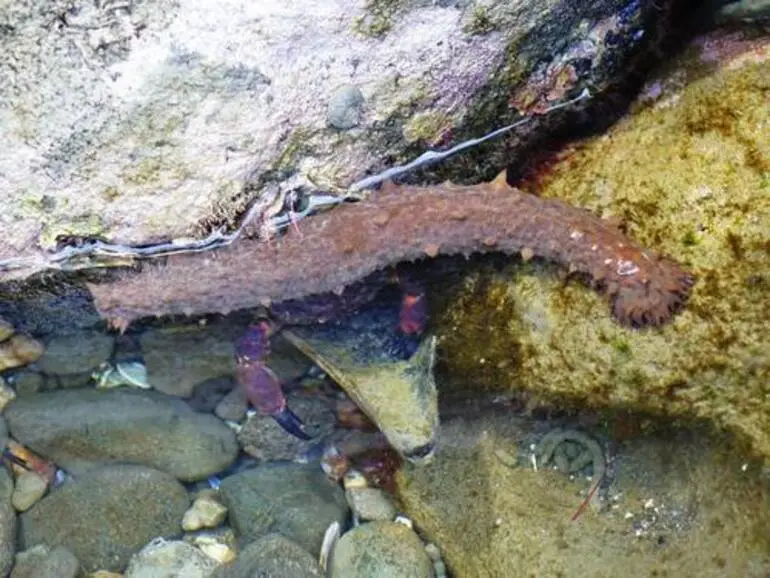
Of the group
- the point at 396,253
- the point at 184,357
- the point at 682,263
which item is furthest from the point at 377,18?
the point at 184,357

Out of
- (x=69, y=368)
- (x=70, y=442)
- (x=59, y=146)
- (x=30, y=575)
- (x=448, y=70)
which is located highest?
(x=59, y=146)

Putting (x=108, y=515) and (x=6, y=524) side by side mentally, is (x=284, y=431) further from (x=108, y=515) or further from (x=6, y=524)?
(x=6, y=524)

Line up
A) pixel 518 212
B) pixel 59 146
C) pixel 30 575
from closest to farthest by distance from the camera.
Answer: pixel 59 146
pixel 518 212
pixel 30 575

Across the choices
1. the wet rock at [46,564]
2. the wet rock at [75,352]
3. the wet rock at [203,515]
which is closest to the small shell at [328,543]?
the wet rock at [203,515]

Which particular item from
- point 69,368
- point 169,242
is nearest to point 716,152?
point 169,242

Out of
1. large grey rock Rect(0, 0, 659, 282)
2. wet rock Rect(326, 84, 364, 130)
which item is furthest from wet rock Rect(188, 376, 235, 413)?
wet rock Rect(326, 84, 364, 130)

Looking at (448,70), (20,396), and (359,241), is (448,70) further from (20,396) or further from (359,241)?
(20,396)

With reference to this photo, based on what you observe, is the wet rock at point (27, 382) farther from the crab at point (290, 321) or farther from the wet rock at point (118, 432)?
the crab at point (290, 321)

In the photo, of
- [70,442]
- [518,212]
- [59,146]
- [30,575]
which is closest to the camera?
[59,146]
